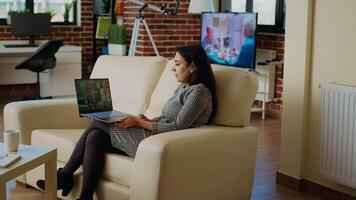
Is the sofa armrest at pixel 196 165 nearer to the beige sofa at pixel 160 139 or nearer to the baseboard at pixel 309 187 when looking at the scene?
the beige sofa at pixel 160 139

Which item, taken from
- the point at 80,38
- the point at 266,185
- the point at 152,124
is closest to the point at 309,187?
the point at 266,185

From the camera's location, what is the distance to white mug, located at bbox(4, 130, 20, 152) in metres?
2.77

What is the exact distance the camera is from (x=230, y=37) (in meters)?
6.31

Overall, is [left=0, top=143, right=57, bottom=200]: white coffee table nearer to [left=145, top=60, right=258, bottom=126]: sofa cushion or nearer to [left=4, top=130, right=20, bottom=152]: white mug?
[left=4, top=130, right=20, bottom=152]: white mug

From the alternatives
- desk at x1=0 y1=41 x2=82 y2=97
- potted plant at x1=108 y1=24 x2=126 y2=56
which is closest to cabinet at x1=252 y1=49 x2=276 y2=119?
potted plant at x1=108 y1=24 x2=126 y2=56

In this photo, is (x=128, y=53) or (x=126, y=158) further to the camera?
(x=128, y=53)

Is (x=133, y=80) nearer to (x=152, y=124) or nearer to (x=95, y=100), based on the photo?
(x=95, y=100)

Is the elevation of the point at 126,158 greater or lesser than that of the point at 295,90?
lesser

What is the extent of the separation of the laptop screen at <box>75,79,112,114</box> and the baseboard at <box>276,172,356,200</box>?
1.32 metres

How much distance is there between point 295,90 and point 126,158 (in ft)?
4.25

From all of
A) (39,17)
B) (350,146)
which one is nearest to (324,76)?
(350,146)

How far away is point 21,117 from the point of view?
361 cm

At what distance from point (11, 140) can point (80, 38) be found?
5210mm

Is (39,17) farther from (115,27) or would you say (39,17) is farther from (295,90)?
(295,90)
